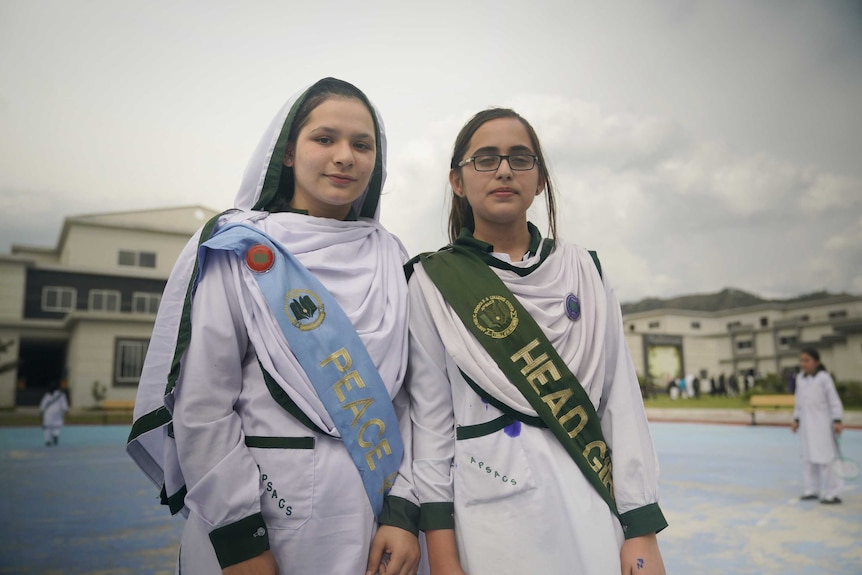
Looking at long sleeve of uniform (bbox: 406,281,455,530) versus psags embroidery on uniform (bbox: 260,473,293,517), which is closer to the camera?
psags embroidery on uniform (bbox: 260,473,293,517)

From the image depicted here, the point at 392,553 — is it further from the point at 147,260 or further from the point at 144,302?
the point at 147,260

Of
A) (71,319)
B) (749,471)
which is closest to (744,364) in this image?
(749,471)

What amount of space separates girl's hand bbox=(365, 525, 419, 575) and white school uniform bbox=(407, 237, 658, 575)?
0.09 meters

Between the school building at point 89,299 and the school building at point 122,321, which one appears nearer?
the school building at point 89,299

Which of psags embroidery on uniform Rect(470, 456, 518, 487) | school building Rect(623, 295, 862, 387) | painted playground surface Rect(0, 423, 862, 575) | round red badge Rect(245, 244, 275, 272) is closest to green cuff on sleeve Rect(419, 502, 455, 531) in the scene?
psags embroidery on uniform Rect(470, 456, 518, 487)

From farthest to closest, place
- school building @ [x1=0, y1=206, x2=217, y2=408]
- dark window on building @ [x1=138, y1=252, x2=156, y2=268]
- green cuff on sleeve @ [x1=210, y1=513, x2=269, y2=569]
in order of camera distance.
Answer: dark window on building @ [x1=138, y1=252, x2=156, y2=268], school building @ [x1=0, y1=206, x2=217, y2=408], green cuff on sleeve @ [x1=210, y1=513, x2=269, y2=569]

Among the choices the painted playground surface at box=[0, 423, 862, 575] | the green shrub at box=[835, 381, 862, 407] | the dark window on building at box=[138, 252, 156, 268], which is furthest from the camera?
the dark window on building at box=[138, 252, 156, 268]

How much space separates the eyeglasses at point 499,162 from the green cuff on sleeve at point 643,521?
78cm

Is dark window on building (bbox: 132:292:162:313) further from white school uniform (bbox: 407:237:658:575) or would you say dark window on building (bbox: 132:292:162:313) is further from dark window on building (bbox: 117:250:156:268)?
white school uniform (bbox: 407:237:658:575)

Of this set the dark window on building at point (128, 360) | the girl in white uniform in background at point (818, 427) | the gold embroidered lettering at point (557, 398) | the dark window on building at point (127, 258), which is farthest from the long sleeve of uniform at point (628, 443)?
the dark window on building at point (127, 258)

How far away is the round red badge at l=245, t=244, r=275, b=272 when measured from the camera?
4.04 feet

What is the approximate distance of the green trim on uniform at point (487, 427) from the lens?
1.26 m

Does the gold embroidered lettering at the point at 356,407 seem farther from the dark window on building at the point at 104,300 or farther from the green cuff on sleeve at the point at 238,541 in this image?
the dark window on building at the point at 104,300

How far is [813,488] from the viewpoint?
17.7 ft
